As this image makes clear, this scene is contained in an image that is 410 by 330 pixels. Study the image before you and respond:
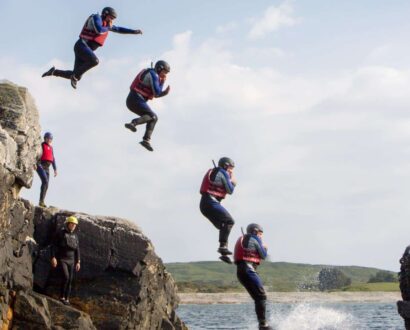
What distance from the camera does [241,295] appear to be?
387 feet

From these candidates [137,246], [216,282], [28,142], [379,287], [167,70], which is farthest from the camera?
[216,282]

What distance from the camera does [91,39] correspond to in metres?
15.9

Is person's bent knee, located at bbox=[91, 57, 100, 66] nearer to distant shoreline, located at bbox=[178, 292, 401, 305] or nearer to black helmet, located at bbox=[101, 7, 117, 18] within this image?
black helmet, located at bbox=[101, 7, 117, 18]

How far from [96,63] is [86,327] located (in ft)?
22.4

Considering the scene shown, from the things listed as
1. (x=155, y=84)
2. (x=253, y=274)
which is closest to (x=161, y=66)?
(x=155, y=84)

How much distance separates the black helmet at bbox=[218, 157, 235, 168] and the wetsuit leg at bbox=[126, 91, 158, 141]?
1.89 m

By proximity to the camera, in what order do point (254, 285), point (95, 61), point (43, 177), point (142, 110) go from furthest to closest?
point (43, 177) → point (95, 61) → point (142, 110) → point (254, 285)

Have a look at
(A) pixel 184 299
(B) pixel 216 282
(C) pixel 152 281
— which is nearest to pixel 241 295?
(A) pixel 184 299

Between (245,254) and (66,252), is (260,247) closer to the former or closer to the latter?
(245,254)

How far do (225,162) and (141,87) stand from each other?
2.75m

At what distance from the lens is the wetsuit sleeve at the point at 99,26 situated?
1555cm

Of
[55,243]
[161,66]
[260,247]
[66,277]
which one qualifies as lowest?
[66,277]

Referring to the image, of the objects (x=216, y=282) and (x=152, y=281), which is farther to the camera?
(x=216, y=282)

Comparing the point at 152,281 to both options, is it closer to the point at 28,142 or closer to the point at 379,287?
the point at 28,142
